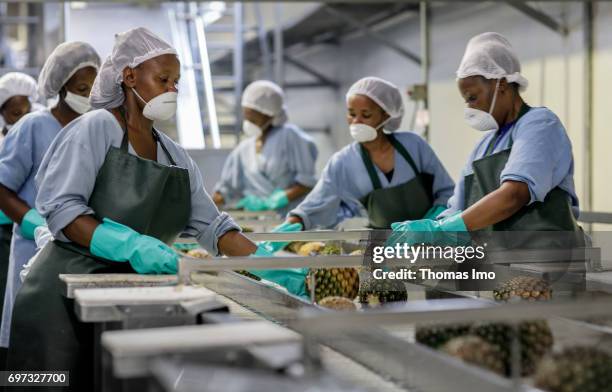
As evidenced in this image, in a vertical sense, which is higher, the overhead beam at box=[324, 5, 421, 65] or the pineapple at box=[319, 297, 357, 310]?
the overhead beam at box=[324, 5, 421, 65]

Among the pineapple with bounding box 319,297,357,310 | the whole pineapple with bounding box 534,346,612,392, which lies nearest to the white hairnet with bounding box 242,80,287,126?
the pineapple with bounding box 319,297,357,310

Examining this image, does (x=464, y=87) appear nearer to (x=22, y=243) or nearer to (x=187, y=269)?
(x=187, y=269)

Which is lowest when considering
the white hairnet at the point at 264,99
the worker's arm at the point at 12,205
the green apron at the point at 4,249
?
the green apron at the point at 4,249

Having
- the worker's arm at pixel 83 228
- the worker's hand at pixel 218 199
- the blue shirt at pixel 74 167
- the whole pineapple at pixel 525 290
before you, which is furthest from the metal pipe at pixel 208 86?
the whole pineapple at pixel 525 290

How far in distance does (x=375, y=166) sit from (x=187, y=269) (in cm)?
239

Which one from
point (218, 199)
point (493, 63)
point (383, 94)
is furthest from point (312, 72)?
point (493, 63)

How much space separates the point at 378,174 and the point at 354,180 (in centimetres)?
13

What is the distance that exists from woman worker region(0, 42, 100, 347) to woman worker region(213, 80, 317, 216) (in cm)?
265

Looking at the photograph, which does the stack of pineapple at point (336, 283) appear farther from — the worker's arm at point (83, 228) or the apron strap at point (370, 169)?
the apron strap at point (370, 169)

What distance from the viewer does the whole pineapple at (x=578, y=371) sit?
152 centimetres

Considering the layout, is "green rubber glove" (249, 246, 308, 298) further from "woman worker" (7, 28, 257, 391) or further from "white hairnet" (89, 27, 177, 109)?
"white hairnet" (89, 27, 177, 109)

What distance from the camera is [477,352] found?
5.21 ft

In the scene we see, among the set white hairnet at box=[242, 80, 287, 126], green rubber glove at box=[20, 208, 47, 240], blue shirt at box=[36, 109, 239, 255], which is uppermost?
white hairnet at box=[242, 80, 287, 126]

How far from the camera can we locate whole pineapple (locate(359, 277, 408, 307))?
263 cm
